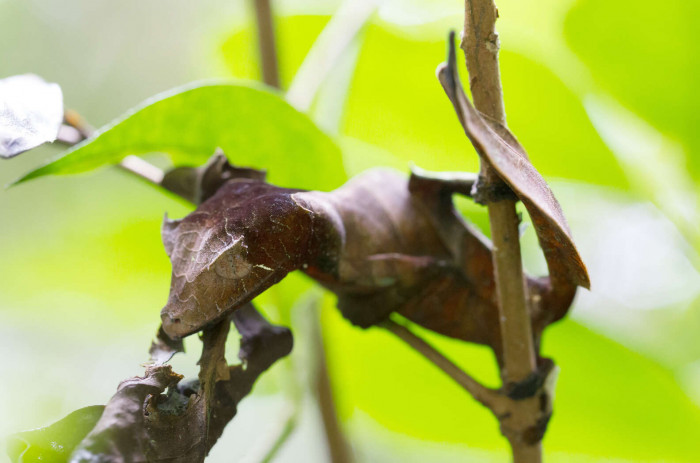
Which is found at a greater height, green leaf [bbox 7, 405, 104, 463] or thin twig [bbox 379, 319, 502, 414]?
green leaf [bbox 7, 405, 104, 463]

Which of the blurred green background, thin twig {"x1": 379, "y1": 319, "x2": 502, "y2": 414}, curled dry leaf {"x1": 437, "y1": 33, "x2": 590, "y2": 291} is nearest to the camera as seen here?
curled dry leaf {"x1": 437, "y1": 33, "x2": 590, "y2": 291}

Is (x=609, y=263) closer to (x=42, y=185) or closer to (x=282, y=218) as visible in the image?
(x=282, y=218)

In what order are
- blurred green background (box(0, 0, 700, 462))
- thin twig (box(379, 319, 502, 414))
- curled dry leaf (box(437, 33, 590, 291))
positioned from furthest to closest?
1. blurred green background (box(0, 0, 700, 462))
2. thin twig (box(379, 319, 502, 414))
3. curled dry leaf (box(437, 33, 590, 291))

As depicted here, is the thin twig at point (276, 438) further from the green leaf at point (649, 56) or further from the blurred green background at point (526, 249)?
the green leaf at point (649, 56)

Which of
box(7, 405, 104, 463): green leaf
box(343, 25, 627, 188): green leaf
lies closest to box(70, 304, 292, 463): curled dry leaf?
box(7, 405, 104, 463): green leaf

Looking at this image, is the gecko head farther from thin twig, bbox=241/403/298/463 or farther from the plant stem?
thin twig, bbox=241/403/298/463

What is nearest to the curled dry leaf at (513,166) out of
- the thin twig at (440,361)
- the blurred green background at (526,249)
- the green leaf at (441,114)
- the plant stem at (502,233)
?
the plant stem at (502,233)

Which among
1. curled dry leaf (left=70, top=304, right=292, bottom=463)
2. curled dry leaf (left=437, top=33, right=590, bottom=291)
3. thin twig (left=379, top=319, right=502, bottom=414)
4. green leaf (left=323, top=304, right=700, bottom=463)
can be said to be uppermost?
curled dry leaf (left=437, top=33, right=590, bottom=291)
